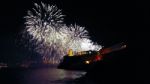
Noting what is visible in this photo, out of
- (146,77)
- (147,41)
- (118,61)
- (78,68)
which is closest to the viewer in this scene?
(146,77)

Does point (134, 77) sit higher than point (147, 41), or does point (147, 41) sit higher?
point (147, 41)

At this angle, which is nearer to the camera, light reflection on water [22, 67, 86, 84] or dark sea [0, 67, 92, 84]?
light reflection on water [22, 67, 86, 84]

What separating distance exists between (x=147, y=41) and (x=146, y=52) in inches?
140

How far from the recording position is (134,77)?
43156 millimetres

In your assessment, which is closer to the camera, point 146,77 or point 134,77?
point 146,77

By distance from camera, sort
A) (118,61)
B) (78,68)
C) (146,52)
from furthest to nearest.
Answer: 1. (78,68)
2. (118,61)
3. (146,52)

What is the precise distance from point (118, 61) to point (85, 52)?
204ft

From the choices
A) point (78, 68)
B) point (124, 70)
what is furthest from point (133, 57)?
point (78, 68)

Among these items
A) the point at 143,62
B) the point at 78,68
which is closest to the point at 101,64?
the point at 143,62

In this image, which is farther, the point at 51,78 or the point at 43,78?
the point at 43,78

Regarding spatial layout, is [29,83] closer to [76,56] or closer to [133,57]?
[133,57]

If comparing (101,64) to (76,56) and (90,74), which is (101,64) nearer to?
(90,74)

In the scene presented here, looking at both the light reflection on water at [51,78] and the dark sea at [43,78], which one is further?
the dark sea at [43,78]

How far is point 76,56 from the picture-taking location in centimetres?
11675
